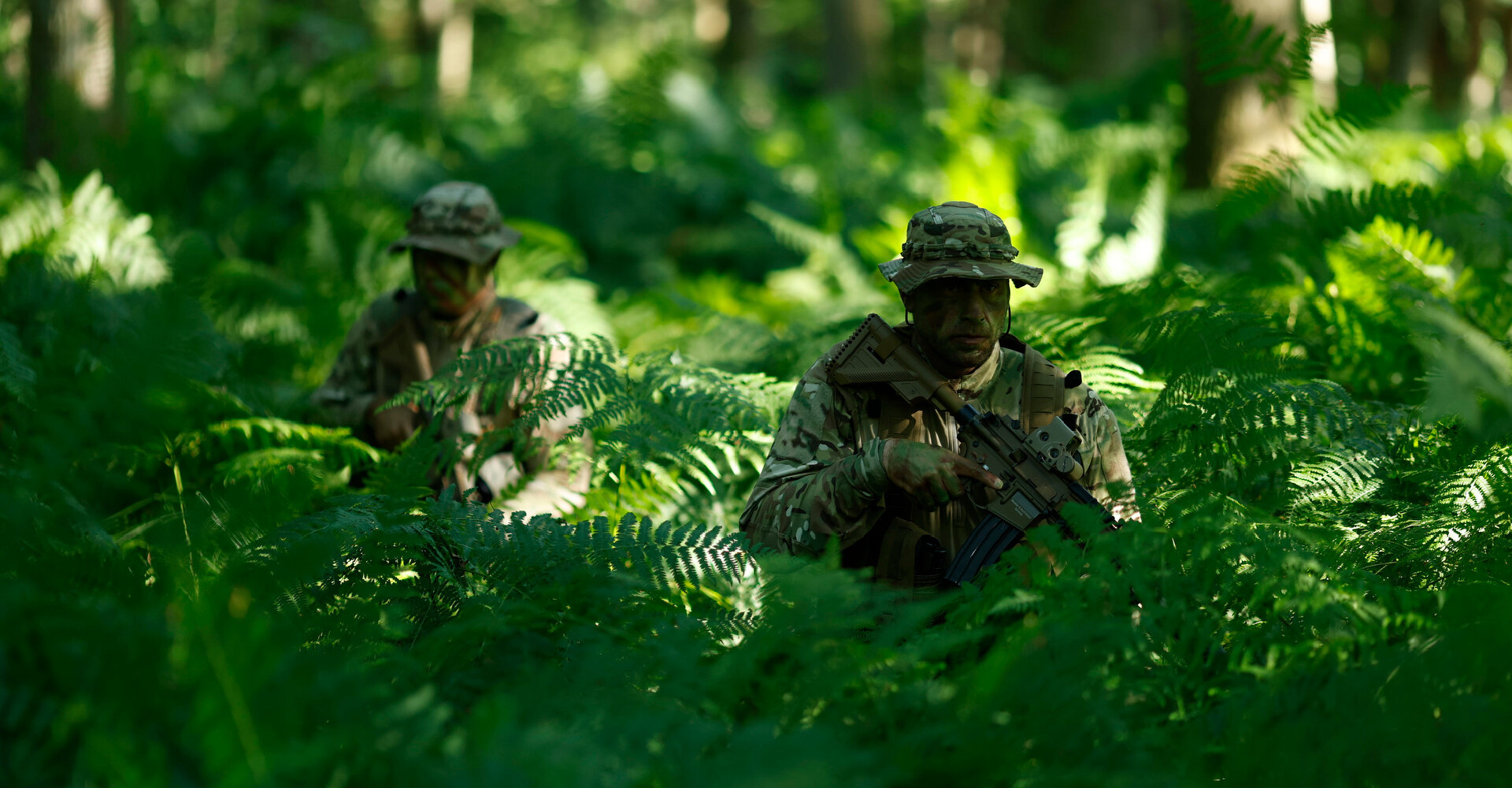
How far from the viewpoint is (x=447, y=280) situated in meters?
5.31

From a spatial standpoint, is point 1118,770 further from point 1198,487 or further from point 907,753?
point 1198,487

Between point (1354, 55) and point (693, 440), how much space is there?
18162 mm

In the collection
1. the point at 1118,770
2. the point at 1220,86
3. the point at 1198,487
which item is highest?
the point at 1220,86

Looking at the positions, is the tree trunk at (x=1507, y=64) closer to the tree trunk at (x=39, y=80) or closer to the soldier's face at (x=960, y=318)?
the soldier's face at (x=960, y=318)

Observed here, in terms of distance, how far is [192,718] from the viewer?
6.23ft

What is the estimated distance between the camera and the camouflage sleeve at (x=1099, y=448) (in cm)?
354

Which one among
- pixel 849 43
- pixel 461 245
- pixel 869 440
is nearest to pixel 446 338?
pixel 461 245

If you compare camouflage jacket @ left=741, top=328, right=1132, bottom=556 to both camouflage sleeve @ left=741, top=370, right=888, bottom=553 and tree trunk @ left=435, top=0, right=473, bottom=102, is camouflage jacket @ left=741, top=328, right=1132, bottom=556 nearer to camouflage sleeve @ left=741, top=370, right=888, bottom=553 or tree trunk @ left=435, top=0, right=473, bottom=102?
camouflage sleeve @ left=741, top=370, right=888, bottom=553

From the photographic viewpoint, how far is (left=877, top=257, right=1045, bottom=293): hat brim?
3.36 m

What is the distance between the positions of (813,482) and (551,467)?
194 cm

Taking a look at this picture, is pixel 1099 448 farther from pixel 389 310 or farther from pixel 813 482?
pixel 389 310

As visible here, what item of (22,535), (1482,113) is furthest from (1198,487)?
(1482,113)

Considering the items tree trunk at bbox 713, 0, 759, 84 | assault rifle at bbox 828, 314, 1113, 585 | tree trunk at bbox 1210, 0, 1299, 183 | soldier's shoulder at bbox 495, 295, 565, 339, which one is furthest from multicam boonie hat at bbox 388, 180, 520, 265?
tree trunk at bbox 713, 0, 759, 84

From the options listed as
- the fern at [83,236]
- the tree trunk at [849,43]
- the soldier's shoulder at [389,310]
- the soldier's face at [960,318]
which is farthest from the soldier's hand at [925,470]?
the tree trunk at [849,43]
